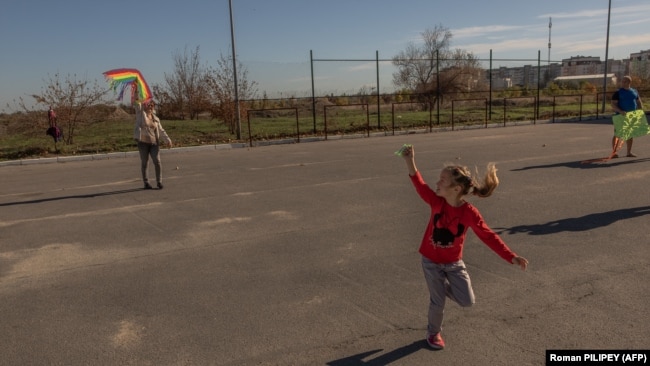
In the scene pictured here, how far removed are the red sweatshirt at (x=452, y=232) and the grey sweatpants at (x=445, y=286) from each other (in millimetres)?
50

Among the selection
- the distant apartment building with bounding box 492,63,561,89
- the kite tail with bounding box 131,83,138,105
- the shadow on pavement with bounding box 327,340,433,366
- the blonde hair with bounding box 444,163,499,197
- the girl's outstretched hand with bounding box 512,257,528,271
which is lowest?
the shadow on pavement with bounding box 327,340,433,366

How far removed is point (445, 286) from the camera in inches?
136

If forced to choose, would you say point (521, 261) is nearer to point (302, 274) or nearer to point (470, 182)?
point (470, 182)

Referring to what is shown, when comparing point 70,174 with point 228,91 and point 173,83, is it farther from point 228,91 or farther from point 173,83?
point 173,83

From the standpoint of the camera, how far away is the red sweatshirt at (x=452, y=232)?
3291mm

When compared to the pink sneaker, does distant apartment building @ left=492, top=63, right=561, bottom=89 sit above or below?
above

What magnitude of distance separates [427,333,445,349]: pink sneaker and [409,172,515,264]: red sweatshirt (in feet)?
1.80

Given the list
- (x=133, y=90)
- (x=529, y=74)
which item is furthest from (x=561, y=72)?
(x=133, y=90)

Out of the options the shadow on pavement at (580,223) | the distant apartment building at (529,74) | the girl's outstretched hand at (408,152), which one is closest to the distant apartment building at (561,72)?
the distant apartment building at (529,74)

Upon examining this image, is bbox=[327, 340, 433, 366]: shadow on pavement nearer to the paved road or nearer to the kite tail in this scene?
the paved road

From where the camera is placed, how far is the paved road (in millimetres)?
3611

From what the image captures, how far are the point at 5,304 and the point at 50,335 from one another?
3.13ft

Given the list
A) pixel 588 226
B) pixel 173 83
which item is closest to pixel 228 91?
pixel 173 83

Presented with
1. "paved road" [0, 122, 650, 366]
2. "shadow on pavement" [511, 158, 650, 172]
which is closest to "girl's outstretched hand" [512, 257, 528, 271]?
"paved road" [0, 122, 650, 366]
